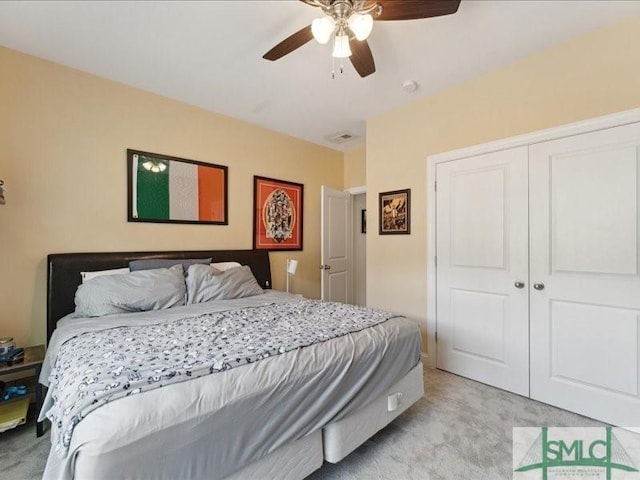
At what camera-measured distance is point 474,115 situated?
9.23ft

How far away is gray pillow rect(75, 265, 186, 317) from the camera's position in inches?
88.7

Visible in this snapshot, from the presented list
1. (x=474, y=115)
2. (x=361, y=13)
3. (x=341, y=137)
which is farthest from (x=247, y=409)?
(x=341, y=137)

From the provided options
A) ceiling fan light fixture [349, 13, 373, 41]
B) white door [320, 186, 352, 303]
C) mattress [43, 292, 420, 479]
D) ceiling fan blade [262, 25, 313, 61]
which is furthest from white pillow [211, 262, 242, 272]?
ceiling fan light fixture [349, 13, 373, 41]

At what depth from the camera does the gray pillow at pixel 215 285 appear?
106 inches

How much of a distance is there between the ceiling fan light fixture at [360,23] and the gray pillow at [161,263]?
2346mm

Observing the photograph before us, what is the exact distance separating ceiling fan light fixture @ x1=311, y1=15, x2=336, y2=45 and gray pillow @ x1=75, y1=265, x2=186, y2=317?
2.07 metres

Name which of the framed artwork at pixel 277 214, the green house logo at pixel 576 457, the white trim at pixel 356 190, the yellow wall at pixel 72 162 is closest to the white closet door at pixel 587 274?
the green house logo at pixel 576 457

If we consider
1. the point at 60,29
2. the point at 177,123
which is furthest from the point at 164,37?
the point at 177,123

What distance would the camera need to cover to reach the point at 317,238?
4.55 metres

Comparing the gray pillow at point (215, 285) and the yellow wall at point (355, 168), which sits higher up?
the yellow wall at point (355, 168)

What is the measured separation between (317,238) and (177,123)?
2265 millimetres

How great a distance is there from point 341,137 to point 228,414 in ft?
12.2

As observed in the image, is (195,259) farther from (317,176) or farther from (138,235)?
(317,176)

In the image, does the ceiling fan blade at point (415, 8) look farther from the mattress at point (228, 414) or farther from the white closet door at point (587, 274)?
the mattress at point (228, 414)
